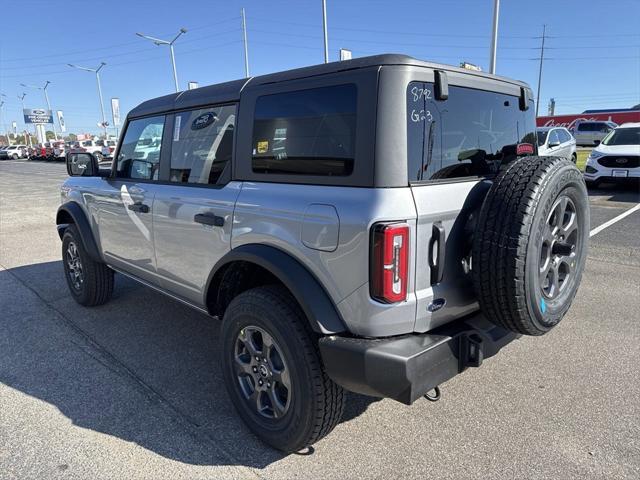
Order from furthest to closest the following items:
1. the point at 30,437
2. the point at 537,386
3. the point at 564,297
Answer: the point at 537,386
the point at 30,437
the point at 564,297

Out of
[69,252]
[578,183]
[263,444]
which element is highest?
[578,183]

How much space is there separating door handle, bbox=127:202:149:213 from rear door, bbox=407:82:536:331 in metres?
2.17

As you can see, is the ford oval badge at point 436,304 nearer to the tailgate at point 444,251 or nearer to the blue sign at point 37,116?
the tailgate at point 444,251

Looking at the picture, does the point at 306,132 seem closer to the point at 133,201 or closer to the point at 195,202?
the point at 195,202

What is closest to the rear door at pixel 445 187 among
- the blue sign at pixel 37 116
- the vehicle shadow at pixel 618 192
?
the vehicle shadow at pixel 618 192

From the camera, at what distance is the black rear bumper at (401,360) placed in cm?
199

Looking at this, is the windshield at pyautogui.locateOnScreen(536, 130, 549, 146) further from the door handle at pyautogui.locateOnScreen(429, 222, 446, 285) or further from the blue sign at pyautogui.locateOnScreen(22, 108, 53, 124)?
the blue sign at pyautogui.locateOnScreen(22, 108, 53, 124)

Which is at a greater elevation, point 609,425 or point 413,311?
point 413,311

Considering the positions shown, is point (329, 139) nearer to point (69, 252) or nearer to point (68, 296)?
point (69, 252)

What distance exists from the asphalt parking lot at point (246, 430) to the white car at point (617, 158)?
7.66 meters

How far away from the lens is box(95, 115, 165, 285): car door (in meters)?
3.48

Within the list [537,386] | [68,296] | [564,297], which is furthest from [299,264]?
[68,296]

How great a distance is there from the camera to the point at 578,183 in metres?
2.39

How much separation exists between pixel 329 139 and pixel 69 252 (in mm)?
3745
